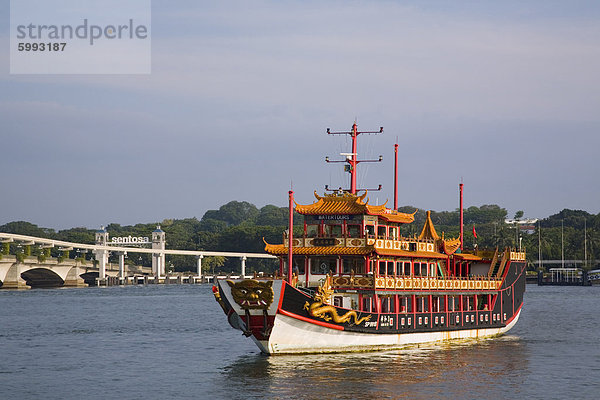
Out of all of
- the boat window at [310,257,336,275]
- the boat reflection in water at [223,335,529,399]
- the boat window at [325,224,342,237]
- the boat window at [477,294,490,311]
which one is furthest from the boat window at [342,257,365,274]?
the boat window at [477,294,490,311]

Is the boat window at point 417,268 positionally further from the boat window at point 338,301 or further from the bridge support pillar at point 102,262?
the bridge support pillar at point 102,262

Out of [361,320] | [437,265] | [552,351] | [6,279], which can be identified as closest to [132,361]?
[361,320]

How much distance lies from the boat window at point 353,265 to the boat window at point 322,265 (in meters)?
0.59

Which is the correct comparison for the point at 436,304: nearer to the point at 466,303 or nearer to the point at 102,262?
the point at 466,303

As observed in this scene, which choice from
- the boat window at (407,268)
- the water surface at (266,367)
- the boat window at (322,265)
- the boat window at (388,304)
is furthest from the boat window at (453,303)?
the boat window at (322,265)

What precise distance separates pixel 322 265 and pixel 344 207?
10.8 feet

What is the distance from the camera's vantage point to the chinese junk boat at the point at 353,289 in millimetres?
41344

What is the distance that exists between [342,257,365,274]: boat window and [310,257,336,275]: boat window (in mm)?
594

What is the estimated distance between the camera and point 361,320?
43.9m

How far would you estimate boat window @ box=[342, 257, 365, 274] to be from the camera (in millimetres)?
45719

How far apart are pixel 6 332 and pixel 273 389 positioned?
3560cm

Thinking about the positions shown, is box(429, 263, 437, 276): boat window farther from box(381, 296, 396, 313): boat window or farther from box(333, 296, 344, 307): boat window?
box(333, 296, 344, 307): boat window

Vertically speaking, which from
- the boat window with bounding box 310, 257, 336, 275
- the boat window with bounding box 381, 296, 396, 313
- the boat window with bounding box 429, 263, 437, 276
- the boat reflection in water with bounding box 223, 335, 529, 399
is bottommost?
the boat reflection in water with bounding box 223, 335, 529, 399

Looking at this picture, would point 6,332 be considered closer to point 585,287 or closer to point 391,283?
point 391,283
